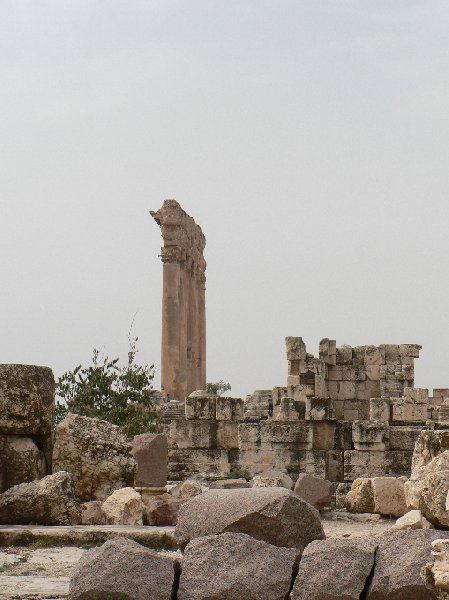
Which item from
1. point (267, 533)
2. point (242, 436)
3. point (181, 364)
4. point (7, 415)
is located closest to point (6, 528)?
point (7, 415)

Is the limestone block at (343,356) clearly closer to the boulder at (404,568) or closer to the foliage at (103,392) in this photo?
the foliage at (103,392)

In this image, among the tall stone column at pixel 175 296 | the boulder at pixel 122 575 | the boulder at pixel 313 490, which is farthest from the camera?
the tall stone column at pixel 175 296

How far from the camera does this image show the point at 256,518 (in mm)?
7297

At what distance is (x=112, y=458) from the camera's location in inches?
490

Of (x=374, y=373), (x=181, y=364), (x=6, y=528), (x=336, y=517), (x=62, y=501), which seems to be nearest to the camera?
(x=6, y=528)

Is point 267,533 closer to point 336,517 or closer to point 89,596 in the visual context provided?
point 89,596

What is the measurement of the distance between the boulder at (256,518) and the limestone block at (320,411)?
1280cm

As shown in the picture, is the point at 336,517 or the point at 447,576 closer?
the point at 447,576

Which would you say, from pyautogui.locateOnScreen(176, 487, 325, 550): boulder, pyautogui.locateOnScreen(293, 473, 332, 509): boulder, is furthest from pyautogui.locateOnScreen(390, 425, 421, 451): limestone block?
pyautogui.locateOnScreen(176, 487, 325, 550): boulder

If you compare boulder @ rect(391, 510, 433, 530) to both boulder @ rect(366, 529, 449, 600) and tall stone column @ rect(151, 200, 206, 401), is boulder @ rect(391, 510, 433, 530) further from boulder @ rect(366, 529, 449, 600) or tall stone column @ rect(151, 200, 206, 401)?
tall stone column @ rect(151, 200, 206, 401)

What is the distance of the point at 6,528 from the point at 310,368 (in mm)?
21182

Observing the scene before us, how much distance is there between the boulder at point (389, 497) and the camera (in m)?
13.8

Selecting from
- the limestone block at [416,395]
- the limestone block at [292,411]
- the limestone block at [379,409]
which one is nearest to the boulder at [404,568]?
the limestone block at [292,411]

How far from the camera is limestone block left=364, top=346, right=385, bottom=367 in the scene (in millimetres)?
30281
